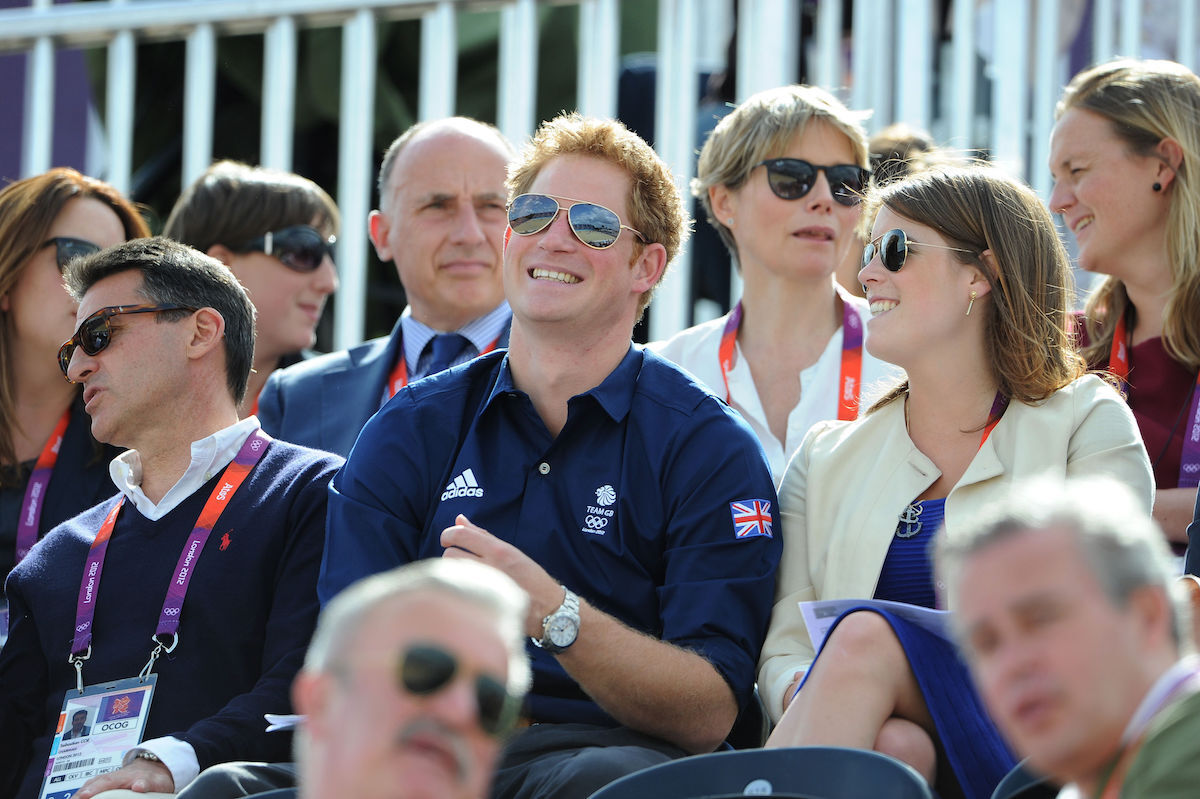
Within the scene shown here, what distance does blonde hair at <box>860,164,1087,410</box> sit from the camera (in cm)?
322

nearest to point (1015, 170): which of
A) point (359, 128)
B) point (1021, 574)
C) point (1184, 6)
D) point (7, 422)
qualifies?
point (1184, 6)

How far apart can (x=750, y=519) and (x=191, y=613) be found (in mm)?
1238

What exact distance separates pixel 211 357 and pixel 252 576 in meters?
0.65

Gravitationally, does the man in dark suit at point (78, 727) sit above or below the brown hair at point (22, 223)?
below

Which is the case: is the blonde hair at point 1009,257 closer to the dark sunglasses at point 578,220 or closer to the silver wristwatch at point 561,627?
the dark sunglasses at point 578,220

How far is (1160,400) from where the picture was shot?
3783mm

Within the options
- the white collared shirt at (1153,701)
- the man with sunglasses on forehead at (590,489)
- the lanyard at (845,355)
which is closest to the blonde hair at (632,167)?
the man with sunglasses on forehead at (590,489)

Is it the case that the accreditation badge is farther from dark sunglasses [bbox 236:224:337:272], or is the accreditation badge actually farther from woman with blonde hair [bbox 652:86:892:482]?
dark sunglasses [bbox 236:224:337:272]

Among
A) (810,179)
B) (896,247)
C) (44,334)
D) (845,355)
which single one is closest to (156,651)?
(44,334)

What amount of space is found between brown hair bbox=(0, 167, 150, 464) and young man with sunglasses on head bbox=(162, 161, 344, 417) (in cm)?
36

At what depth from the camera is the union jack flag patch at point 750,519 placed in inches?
118

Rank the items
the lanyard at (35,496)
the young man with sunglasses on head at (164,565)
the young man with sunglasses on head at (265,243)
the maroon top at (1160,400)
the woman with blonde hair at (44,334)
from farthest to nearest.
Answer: the young man with sunglasses on head at (265,243) < the woman with blonde hair at (44,334) < the lanyard at (35,496) < the maroon top at (1160,400) < the young man with sunglasses on head at (164,565)

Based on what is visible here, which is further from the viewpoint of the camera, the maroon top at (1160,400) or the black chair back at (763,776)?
the maroon top at (1160,400)

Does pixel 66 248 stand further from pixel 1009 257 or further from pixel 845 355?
pixel 1009 257
